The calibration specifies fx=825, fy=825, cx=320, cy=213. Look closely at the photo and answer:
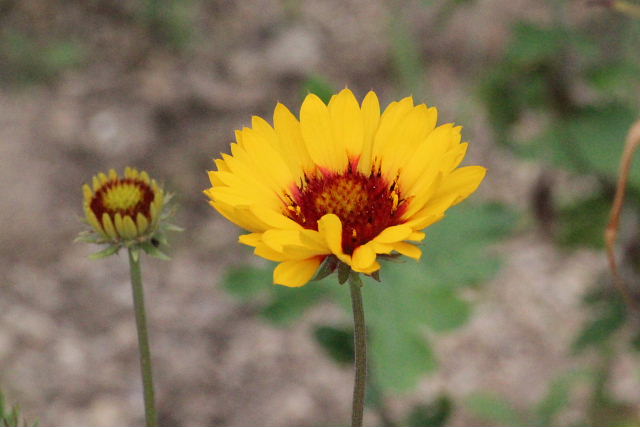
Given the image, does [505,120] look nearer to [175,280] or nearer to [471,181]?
[175,280]

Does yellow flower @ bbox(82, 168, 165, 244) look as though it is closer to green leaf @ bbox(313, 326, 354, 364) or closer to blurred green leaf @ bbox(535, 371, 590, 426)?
green leaf @ bbox(313, 326, 354, 364)

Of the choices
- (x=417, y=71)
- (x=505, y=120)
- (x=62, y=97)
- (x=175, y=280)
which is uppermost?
(x=62, y=97)

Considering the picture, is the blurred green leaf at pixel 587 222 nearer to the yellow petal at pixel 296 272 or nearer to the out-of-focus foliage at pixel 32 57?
the yellow petal at pixel 296 272

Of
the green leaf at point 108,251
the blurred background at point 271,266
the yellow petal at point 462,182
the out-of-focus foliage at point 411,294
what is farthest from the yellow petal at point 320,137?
the out-of-focus foliage at point 411,294

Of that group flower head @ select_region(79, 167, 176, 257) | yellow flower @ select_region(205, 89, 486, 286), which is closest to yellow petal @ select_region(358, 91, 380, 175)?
yellow flower @ select_region(205, 89, 486, 286)

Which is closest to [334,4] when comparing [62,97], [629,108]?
[62,97]

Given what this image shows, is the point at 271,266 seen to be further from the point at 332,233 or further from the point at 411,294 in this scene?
Answer: the point at 332,233

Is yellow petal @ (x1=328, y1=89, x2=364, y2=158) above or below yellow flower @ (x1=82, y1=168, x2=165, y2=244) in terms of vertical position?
above
